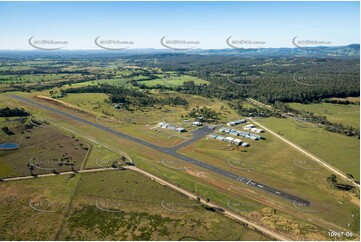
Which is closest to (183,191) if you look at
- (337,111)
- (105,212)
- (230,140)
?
(105,212)

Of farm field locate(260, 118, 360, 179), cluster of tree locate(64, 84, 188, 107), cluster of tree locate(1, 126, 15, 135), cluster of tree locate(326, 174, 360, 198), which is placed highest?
cluster of tree locate(64, 84, 188, 107)

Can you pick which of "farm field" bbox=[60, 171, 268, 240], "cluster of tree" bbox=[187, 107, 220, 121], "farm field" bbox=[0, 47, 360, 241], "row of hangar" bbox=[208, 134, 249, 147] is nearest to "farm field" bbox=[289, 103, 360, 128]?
"farm field" bbox=[0, 47, 360, 241]

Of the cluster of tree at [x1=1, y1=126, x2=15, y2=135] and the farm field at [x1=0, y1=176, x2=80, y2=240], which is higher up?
the cluster of tree at [x1=1, y1=126, x2=15, y2=135]

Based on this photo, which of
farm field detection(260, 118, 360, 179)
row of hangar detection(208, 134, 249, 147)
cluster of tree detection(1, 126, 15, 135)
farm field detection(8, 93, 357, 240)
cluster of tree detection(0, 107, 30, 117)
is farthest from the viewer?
cluster of tree detection(0, 107, 30, 117)

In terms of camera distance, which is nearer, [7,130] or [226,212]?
[226,212]

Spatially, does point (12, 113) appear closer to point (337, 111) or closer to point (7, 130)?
point (7, 130)

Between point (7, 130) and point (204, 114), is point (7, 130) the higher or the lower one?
the higher one

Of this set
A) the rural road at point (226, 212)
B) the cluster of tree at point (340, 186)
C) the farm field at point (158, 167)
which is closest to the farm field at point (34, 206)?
the rural road at point (226, 212)

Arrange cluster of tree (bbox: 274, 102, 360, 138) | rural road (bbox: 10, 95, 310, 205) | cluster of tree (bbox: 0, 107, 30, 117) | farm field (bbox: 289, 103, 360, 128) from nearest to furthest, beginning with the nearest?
rural road (bbox: 10, 95, 310, 205) < cluster of tree (bbox: 274, 102, 360, 138) < cluster of tree (bbox: 0, 107, 30, 117) < farm field (bbox: 289, 103, 360, 128)

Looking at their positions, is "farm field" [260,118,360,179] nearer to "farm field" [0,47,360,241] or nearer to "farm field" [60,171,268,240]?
"farm field" [0,47,360,241]

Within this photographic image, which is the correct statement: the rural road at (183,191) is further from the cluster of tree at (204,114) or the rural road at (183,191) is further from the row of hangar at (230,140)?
the cluster of tree at (204,114)
